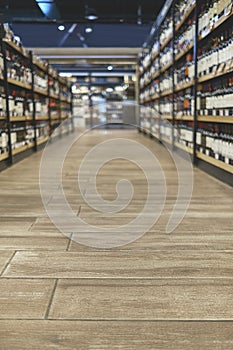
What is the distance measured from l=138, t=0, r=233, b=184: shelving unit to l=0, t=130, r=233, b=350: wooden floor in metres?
1.38

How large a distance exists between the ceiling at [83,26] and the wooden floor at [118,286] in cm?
823

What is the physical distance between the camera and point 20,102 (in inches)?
226

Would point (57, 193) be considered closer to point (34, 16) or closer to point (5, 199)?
point (5, 199)

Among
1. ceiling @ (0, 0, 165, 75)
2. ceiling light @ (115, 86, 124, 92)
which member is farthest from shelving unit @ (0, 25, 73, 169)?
ceiling light @ (115, 86, 124, 92)

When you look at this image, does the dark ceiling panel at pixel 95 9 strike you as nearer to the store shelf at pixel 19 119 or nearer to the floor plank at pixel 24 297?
the store shelf at pixel 19 119

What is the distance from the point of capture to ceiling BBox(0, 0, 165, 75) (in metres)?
10.4

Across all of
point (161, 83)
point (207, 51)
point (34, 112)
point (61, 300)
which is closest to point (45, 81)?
point (34, 112)

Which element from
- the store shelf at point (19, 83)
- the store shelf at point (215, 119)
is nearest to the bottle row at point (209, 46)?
the store shelf at point (215, 119)

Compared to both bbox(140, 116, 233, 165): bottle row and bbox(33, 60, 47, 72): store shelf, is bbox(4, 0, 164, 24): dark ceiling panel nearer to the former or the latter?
bbox(33, 60, 47, 72): store shelf

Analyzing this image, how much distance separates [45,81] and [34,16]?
3769mm

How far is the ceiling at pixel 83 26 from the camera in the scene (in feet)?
34.1

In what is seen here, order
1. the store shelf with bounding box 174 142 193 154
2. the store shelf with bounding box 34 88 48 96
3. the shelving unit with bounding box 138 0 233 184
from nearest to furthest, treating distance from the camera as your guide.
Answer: the shelving unit with bounding box 138 0 233 184 < the store shelf with bounding box 174 142 193 154 < the store shelf with bounding box 34 88 48 96

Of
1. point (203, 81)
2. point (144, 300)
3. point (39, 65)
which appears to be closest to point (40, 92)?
point (39, 65)

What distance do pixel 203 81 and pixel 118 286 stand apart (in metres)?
3.42
